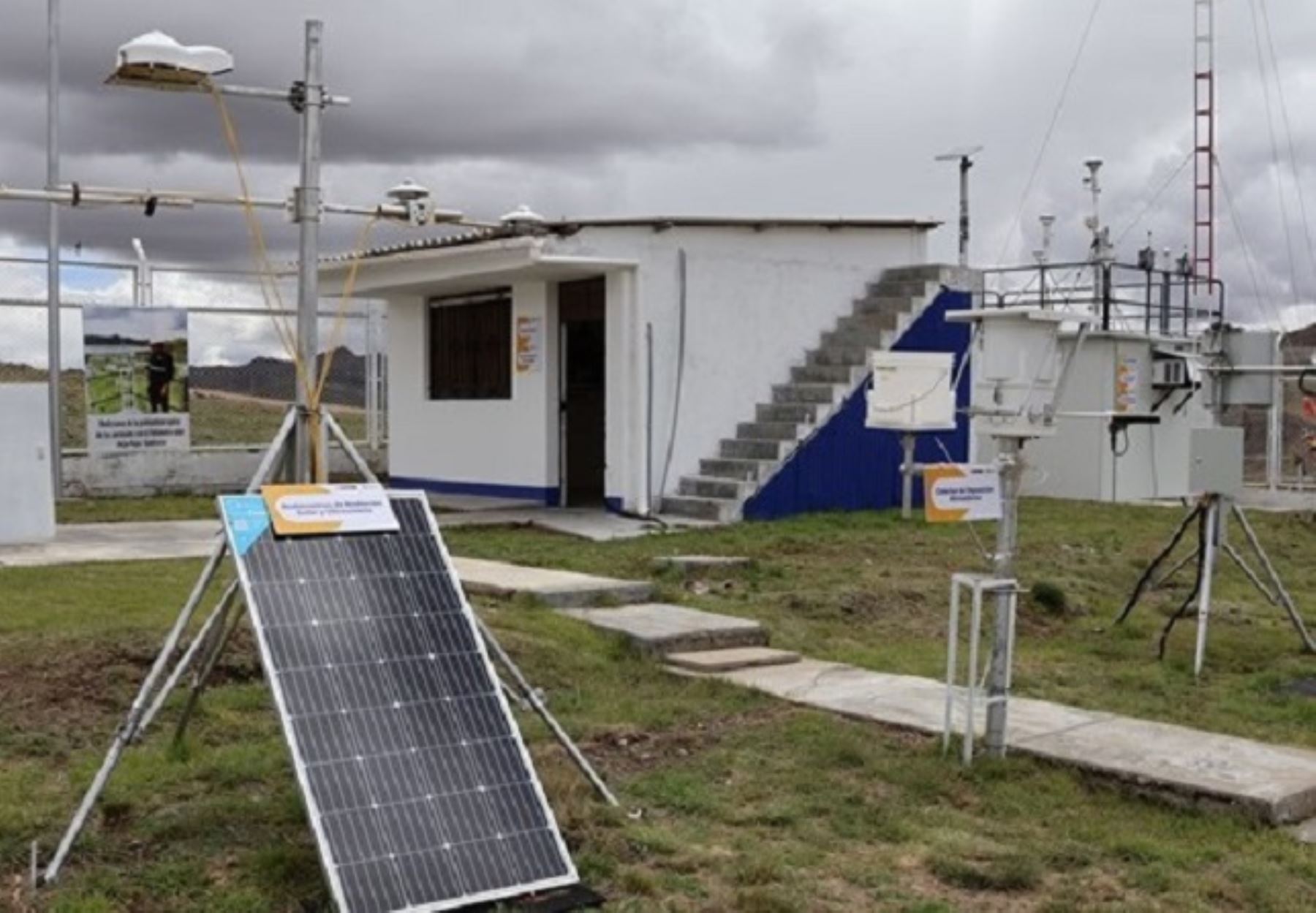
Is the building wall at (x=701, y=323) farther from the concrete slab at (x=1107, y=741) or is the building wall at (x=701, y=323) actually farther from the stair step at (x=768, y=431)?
the concrete slab at (x=1107, y=741)

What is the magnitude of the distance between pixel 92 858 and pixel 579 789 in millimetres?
1723

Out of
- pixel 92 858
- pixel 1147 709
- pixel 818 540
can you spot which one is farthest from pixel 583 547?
pixel 92 858

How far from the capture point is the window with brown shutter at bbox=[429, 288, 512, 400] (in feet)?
57.7

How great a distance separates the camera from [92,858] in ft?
15.8

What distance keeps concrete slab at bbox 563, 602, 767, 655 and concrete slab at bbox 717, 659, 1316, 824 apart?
473 mm

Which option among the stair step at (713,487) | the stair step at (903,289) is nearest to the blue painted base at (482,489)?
the stair step at (713,487)

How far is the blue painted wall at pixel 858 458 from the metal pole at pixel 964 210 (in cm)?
160

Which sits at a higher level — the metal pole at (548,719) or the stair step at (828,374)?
the stair step at (828,374)

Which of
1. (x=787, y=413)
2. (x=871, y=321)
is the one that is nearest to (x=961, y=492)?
(x=787, y=413)

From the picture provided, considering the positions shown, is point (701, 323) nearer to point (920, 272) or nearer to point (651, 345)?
point (651, 345)

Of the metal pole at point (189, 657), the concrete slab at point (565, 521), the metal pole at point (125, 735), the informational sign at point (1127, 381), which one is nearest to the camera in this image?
the metal pole at point (125, 735)

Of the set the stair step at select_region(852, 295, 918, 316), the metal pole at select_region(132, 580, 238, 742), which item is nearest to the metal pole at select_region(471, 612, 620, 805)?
the metal pole at select_region(132, 580, 238, 742)

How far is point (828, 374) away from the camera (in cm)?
1648

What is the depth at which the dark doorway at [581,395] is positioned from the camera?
16.6 meters
